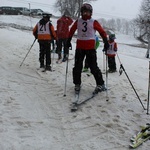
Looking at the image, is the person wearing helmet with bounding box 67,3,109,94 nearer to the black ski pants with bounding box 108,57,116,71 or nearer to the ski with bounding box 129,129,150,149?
the ski with bounding box 129,129,150,149

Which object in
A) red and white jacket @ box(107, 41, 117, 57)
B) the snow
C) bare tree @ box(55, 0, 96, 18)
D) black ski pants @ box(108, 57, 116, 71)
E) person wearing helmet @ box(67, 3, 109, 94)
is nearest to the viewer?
the snow

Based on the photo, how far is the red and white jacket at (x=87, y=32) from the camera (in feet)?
22.6

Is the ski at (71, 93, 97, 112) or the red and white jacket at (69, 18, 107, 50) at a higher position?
the red and white jacket at (69, 18, 107, 50)

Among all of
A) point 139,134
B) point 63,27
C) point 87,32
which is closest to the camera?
point 139,134

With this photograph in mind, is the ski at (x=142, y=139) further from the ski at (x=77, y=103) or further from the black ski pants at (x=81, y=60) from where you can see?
the black ski pants at (x=81, y=60)

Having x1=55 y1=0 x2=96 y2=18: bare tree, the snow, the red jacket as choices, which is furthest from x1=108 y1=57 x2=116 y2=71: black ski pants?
x1=55 y1=0 x2=96 y2=18: bare tree

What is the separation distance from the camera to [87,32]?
273 inches

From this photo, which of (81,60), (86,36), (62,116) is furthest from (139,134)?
(86,36)

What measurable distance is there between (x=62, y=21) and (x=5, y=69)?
3875 millimetres

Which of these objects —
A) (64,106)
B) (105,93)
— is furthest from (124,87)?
(64,106)

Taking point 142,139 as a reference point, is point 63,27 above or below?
above

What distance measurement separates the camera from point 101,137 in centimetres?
510

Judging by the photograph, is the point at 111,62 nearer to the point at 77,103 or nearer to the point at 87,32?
the point at 87,32

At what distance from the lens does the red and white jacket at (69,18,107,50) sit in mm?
6891
